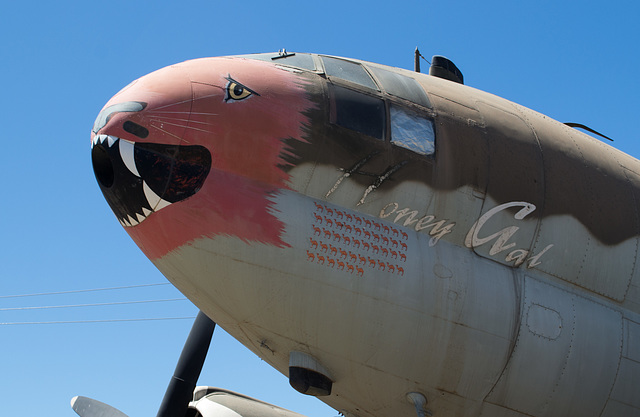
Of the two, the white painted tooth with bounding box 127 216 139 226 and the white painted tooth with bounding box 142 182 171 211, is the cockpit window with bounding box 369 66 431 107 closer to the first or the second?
the white painted tooth with bounding box 142 182 171 211

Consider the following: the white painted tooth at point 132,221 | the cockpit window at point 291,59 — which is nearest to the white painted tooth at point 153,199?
the white painted tooth at point 132,221

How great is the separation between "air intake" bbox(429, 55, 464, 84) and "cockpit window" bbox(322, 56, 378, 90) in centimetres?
270

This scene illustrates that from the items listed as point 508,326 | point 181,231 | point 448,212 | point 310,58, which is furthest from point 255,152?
point 508,326

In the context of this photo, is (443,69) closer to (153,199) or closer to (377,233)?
(377,233)

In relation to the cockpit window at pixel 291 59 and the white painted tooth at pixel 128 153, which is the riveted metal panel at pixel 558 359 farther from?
the white painted tooth at pixel 128 153

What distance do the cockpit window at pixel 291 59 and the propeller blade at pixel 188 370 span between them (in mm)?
3955

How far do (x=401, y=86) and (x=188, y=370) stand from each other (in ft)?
16.5

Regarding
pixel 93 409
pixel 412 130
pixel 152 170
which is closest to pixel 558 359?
pixel 412 130

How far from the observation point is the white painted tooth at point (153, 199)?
6961 millimetres

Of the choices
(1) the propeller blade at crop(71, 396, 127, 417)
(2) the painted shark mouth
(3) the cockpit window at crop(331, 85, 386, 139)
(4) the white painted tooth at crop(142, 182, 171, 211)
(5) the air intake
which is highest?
(5) the air intake

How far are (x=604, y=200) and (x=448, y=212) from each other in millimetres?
2241

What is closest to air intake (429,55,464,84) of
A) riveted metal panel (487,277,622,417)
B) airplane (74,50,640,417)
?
airplane (74,50,640,417)

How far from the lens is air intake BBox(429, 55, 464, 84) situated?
10664 millimetres

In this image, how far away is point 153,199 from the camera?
23.0 feet
